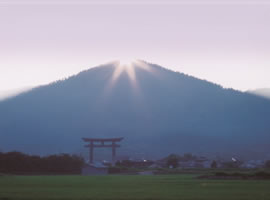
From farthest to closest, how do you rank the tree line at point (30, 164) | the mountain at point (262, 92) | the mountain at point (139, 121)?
1. the mountain at point (262, 92)
2. the mountain at point (139, 121)
3. the tree line at point (30, 164)

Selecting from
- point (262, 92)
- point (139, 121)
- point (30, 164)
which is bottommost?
point (30, 164)

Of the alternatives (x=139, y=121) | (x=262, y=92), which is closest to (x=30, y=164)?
(x=139, y=121)

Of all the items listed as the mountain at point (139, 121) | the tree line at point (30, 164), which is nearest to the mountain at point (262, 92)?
the mountain at point (139, 121)

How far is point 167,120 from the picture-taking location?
176 meters

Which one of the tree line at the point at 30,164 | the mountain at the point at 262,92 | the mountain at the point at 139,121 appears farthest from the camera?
the mountain at the point at 262,92

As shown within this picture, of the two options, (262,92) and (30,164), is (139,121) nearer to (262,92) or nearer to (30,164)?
(262,92)

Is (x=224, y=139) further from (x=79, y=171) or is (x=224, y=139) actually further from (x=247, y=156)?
(x=79, y=171)

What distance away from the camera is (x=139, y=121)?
Result: 174m

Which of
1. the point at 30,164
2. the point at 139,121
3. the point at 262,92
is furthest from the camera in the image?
the point at 262,92

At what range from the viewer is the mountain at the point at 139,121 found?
146875 millimetres

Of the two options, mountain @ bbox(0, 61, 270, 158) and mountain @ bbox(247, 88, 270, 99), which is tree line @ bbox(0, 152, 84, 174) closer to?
mountain @ bbox(0, 61, 270, 158)

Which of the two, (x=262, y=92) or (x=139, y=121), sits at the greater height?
(x=262, y=92)

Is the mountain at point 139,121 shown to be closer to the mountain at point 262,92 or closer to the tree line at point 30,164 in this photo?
the mountain at point 262,92

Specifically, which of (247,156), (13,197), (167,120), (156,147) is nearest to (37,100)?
(167,120)
